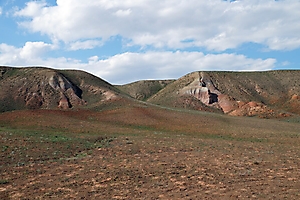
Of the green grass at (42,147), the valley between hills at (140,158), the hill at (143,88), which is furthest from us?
the hill at (143,88)

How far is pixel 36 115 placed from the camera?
3738cm

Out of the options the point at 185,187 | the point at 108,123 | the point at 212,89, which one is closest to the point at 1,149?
the point at 185,187

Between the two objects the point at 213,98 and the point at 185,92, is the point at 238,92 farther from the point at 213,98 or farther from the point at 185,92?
the point at 185,92

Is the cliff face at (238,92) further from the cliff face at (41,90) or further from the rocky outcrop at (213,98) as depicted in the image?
the cliff face at (41,90)

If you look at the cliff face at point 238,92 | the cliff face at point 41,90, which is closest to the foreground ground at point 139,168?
the cliff face at point 41,90

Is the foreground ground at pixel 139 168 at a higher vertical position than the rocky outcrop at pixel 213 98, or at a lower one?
lower

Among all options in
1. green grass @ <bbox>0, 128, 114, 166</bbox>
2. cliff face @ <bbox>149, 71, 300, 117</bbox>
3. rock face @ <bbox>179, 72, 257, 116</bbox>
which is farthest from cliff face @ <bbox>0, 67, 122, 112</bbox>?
green grass @ <bbox>0, 128, 114, 166</bbox>

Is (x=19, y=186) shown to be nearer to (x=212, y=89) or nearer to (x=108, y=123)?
(x=108, y=123)

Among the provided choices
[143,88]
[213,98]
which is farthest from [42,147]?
[143,88]

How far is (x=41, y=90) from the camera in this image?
74312 millimetres

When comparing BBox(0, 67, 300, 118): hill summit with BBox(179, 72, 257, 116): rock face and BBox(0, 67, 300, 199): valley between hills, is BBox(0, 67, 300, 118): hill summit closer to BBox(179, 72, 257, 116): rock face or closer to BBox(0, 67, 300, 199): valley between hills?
BBox(179, 72, 257, 116): rock face

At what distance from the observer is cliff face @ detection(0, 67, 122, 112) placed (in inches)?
2751

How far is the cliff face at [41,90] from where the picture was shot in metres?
69.9

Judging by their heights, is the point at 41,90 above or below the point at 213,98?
above
